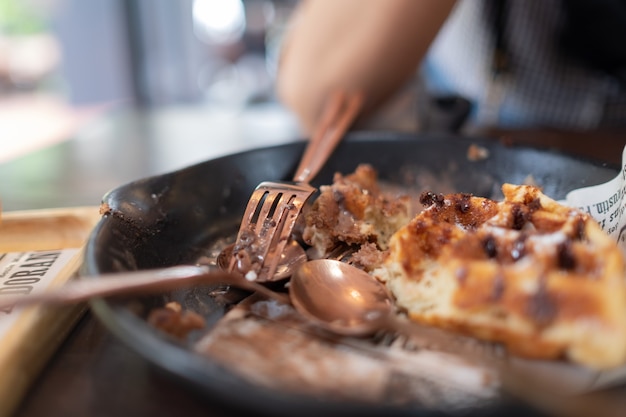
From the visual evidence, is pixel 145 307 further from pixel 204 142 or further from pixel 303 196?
pixel 204 142

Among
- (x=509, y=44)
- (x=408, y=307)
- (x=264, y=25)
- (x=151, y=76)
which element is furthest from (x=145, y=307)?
(x=264, y=25)

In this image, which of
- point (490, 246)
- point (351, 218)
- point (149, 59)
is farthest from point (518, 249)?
point (149, 59)

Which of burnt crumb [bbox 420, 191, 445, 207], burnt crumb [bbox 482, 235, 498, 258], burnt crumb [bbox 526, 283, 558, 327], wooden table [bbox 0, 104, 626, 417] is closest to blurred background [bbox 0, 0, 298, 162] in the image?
wooden table [bbox 0, 104, 626, 417]

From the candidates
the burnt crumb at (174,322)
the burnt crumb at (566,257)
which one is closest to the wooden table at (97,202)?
Answer: the burnt crumb at (174,322)

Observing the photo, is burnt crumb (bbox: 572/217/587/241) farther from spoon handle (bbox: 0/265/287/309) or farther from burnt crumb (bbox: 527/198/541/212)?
spoon handle (bbox: 0/265/287/309)

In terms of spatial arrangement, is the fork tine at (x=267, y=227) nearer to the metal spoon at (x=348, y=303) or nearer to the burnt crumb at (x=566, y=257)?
the metal spoon at (x=348, y=303)

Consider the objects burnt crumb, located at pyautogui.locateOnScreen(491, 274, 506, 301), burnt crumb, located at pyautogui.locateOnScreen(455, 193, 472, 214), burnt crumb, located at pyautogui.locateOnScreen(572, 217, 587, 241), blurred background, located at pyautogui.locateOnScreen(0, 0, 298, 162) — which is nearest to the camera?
burnt crumb, located at pyautogui.locateOnScreen(491, 274, 506, 301)
